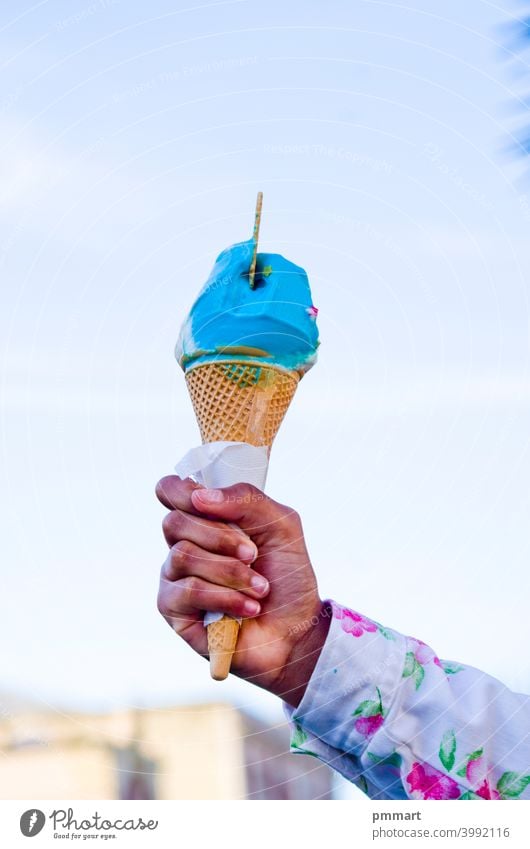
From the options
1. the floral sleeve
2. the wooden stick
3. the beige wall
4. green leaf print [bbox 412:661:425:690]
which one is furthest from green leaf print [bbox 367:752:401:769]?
the wooden stick

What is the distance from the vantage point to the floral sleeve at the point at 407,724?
1.57m

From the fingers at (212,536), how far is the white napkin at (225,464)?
3.0 inches

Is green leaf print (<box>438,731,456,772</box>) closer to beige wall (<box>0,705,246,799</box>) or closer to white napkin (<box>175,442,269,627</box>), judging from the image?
white napkin (<box>175,442,269,627</box>)

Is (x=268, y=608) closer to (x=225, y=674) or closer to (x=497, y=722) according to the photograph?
(x=225, y=674)

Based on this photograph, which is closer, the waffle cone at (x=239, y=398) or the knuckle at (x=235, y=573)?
the knuckle at (x=235, y=573)

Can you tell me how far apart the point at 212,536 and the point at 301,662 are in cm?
29

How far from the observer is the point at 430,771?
62.1 inches

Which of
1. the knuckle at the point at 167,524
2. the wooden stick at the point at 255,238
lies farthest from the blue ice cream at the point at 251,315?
the knuckle at the point at 167,524

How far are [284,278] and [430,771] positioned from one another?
81cm

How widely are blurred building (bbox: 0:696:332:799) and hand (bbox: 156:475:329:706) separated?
331 mm

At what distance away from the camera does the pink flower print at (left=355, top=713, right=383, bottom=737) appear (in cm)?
159

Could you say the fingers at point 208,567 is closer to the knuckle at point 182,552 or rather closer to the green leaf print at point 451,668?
the knuckle at point 182,552

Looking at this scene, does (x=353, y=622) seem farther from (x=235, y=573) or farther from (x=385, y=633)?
(x=235, y=573)

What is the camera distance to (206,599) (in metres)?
1.46
